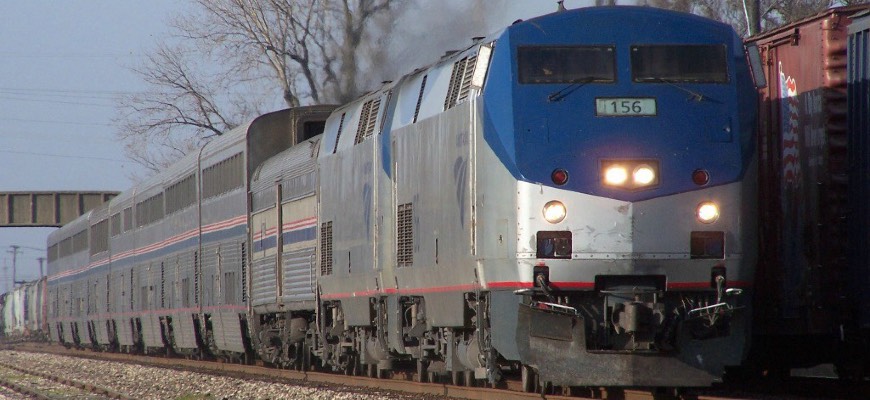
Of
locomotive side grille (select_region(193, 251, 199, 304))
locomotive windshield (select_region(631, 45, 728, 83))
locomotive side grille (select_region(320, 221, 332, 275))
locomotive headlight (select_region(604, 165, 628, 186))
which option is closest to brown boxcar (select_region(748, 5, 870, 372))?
locomotive windshield (select_region(631, 45, 728, 83))

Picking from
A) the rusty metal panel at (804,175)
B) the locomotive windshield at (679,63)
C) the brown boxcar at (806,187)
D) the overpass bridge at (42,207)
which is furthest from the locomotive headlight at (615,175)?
the overpass bridge at (42,207)

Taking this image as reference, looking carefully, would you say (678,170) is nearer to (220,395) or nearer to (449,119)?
(449,119)

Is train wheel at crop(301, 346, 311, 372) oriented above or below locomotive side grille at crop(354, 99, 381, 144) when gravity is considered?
below

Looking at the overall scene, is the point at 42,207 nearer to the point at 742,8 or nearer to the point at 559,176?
the point at 742,8

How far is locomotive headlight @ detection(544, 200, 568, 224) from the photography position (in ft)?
33.6

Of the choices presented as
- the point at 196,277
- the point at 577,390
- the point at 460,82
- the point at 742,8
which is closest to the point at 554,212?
the point at 460,82

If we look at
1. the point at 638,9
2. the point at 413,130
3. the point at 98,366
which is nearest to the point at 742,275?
the point at 638,9

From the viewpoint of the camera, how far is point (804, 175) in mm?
12859

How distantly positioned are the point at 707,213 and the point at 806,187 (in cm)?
293

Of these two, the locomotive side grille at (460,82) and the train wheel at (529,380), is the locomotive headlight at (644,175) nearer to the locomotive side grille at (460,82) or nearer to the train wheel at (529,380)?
the locomotive side grille at (460,82)

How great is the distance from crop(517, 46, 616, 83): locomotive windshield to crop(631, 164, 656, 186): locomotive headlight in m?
0.86

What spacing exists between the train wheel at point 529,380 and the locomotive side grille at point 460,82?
2.57m

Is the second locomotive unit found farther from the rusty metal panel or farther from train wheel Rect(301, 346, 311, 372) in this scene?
train wheel Rect(301, 346, 311, 372)

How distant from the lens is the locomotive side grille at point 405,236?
1340 centimetres
